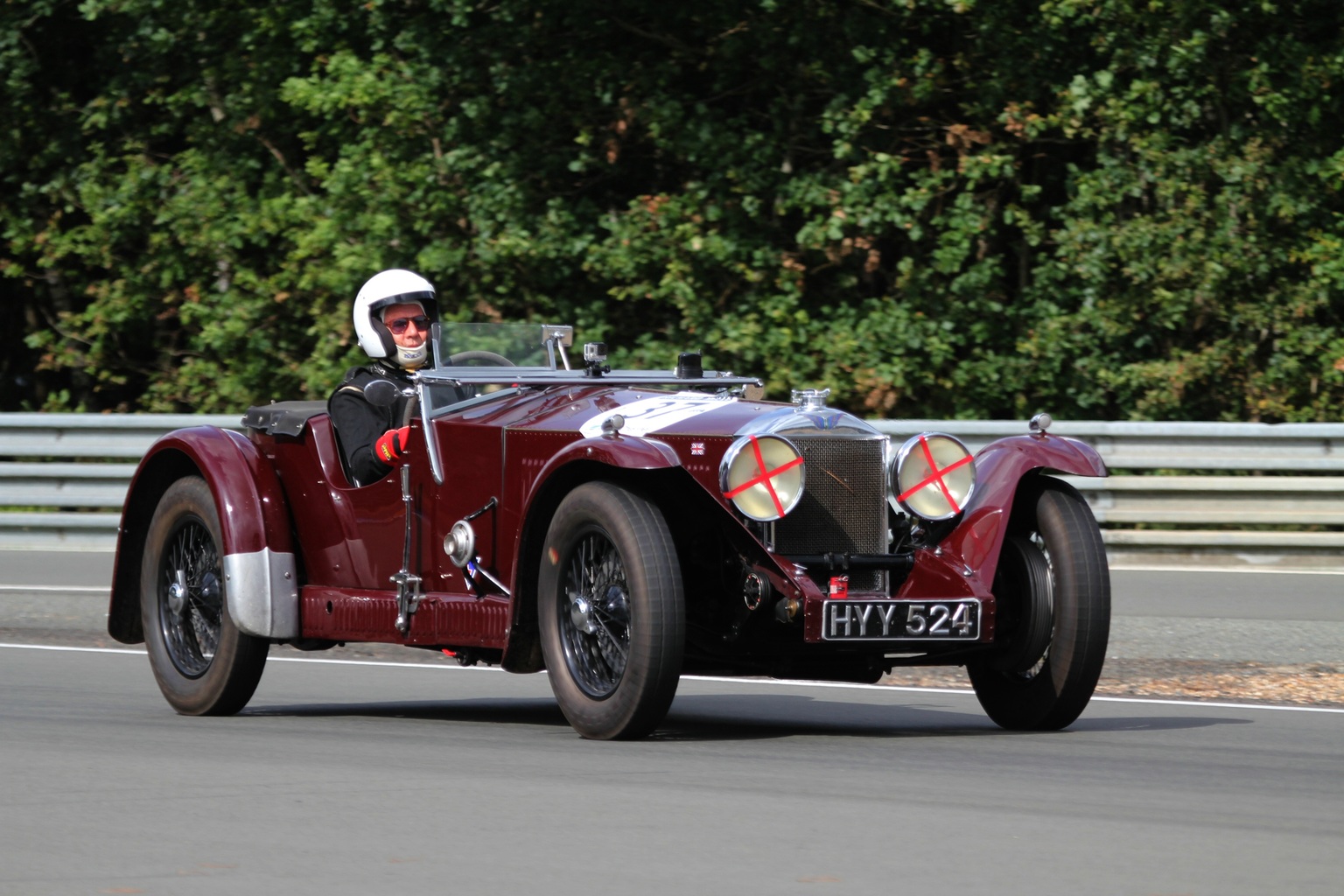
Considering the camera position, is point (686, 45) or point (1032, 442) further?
point (686, 45)

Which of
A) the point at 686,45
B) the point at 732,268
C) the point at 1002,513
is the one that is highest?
the point at 686,45

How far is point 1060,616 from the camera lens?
7.41 meters

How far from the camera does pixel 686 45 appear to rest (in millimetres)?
18609

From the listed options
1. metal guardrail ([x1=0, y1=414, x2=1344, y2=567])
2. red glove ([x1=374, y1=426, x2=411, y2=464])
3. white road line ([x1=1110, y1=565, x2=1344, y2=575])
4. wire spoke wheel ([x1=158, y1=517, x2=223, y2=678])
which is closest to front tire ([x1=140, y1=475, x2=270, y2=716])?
wire spoke wheel ([x1=158, y1=517, x2=223, y2=678])

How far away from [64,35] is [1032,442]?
15110mm

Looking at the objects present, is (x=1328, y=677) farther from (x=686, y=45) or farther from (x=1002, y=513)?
(x=686, y=45)

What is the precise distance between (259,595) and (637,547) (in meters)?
1.98

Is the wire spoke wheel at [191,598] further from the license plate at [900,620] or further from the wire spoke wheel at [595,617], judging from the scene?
the license plate at [900,620]

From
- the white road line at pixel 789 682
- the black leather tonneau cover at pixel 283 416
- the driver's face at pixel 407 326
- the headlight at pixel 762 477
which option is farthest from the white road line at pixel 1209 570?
the headlight at pixel 762 477

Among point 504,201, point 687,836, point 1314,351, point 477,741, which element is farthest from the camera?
point 504,201

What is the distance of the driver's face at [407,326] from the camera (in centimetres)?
859

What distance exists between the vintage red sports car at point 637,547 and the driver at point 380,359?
0.32ft

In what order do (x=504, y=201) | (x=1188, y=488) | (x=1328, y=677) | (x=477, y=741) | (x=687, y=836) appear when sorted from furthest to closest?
1. (x=504, y=201)
2. (x=1188, y=488)
3. (x=1328, y=677)
4. (x=477, y=741)
5. (x=687, y=836)

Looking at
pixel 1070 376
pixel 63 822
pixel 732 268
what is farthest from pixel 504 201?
pixel 63 822
